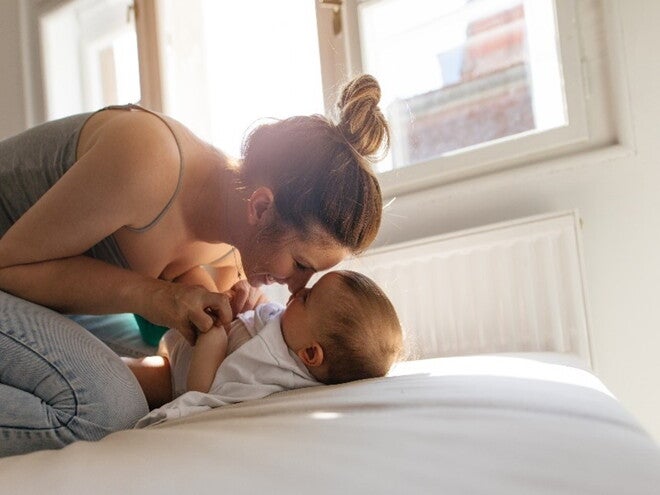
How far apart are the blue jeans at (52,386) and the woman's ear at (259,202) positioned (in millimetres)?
341

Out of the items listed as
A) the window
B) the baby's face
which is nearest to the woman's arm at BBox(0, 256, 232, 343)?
the baby's face

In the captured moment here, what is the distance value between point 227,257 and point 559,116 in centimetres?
121

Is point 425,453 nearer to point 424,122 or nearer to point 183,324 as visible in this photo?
point 183,324

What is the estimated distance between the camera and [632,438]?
26.7 inches

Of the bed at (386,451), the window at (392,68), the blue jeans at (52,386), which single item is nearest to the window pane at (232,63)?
the window at (392,68)

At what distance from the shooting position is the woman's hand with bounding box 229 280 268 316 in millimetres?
1418

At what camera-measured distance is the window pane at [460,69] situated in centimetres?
231

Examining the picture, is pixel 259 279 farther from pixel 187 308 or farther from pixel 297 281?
pixel 187 308

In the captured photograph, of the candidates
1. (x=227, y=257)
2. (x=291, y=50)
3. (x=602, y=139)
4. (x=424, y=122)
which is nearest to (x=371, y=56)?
(x=424, y=122)

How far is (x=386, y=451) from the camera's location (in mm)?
617

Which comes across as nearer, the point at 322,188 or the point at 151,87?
the point at 322,188

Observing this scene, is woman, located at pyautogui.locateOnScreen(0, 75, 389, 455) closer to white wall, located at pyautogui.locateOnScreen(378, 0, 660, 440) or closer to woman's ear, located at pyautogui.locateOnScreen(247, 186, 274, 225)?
woman's ear, located at pyautogui.locateOnScreen(247, 186, 274, 225)

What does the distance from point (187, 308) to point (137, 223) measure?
18 cm

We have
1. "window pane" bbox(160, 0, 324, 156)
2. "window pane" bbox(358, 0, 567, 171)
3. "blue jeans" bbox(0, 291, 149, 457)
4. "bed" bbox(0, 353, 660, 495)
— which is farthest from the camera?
"window pane" bbox(160, 0, 324, 156)
